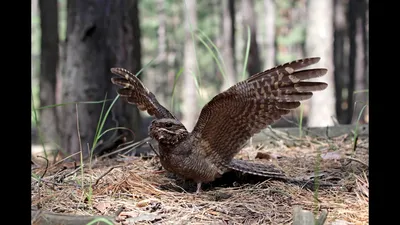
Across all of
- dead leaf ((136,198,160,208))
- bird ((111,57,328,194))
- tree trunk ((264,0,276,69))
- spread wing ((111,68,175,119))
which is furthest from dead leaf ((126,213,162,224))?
tree trunk ((264,0,276,69))

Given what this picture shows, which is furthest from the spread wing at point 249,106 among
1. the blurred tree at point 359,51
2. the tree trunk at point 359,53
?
Result: the blurred tree at point 359,51

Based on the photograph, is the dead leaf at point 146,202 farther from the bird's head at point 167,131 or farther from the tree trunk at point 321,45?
the tree trunk at point 321,45

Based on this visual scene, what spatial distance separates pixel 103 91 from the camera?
4.38 metres

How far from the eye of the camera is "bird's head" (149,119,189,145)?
2910 mm

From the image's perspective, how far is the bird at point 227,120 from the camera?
108 inches

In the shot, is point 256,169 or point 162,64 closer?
point 256,169

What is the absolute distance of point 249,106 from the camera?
9.38ft

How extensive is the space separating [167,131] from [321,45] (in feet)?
22.4

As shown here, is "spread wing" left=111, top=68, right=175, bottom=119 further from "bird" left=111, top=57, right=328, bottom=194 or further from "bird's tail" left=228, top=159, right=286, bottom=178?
"bird's tail" left=228, top=159, right=286, bottom=178

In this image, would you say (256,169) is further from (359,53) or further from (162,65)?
(162,65)

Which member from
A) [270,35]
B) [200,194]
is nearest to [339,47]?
[270,35]

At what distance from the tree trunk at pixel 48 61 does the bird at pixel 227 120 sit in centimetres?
797

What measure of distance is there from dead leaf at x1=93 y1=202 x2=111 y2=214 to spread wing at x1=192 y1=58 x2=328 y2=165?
0.80 metres
